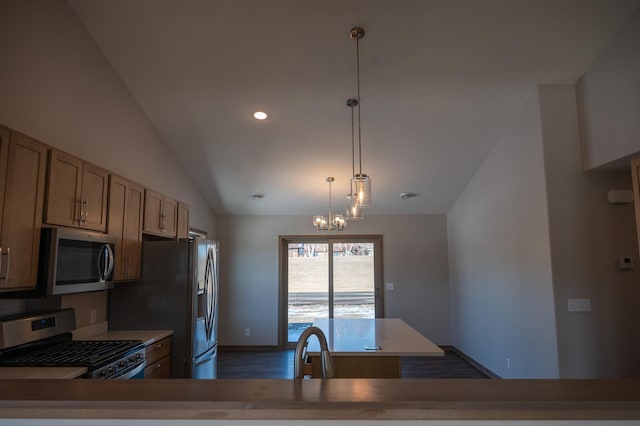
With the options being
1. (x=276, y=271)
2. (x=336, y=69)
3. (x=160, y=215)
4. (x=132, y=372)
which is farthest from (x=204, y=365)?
(x=336, y=69)

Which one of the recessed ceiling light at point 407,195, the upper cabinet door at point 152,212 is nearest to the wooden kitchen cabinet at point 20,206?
the upper cabinet door at point 152,212

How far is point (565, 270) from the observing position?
131 inches

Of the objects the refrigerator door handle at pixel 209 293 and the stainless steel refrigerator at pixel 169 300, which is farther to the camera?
the refrigerator door handle at pixel 209 293

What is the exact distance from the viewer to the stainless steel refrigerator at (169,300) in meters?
3.33

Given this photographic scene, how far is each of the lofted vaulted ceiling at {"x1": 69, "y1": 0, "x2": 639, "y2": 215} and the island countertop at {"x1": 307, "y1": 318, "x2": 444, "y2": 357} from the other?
2.02 metres

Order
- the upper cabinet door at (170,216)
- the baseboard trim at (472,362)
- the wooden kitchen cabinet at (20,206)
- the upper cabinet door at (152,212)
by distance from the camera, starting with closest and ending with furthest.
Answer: the wooden kitchen cabinet at (20,206)
the upper cabinet door at (152,212)
the upper cabinet door at (170,216)
the baseboard trim at (472,362)

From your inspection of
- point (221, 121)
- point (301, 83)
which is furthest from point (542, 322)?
point (221, 121)

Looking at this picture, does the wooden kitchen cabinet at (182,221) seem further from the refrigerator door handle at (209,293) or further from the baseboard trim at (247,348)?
the baseboard trim at (247,348)

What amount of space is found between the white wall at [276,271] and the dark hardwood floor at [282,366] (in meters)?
0.35

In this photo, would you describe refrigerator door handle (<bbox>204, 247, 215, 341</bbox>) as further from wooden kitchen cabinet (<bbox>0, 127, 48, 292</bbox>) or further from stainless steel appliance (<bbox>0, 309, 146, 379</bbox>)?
wooden kitchen cabinet (<bbox>0, 127, 48, 292</bbox>)

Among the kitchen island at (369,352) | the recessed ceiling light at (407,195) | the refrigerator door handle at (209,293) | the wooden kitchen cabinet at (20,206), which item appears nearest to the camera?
the wooden kitchen cabinet at (20,206)

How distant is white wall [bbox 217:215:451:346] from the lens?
622cm

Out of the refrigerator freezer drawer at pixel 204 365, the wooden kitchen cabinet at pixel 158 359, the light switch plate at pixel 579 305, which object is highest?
the light switch plate at pixel 579 305

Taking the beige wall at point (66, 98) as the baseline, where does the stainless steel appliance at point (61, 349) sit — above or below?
below
